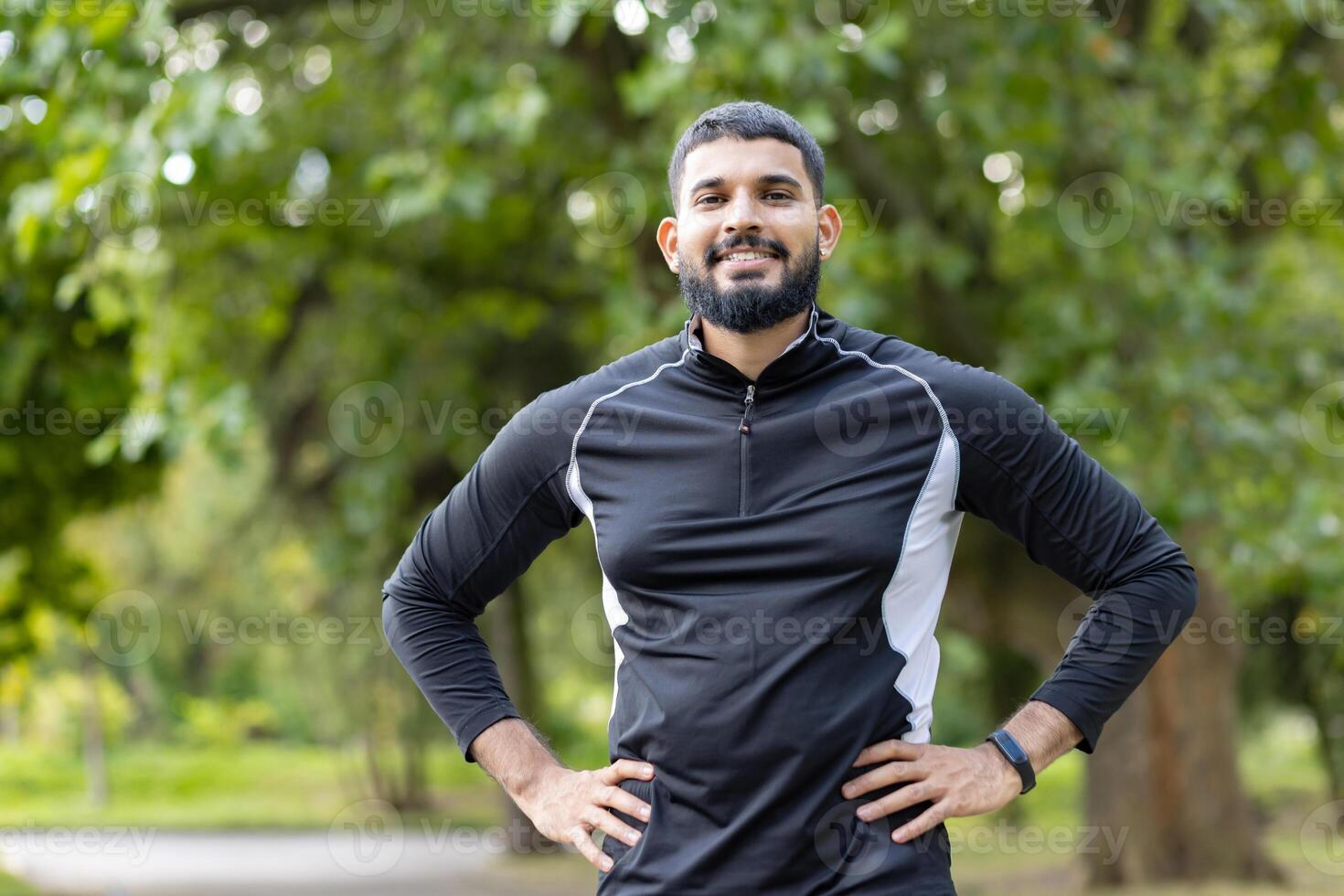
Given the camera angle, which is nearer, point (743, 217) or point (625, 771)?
point (625, 771)

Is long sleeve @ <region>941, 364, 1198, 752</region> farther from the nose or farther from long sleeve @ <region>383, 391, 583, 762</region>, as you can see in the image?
long sleeve @ <region>383, 391, 583, 762</region>

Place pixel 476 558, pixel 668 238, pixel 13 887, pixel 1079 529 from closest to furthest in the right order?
pixel 1079 529 → pixel 476 558 → pixel 668 238 → pixel 13 887

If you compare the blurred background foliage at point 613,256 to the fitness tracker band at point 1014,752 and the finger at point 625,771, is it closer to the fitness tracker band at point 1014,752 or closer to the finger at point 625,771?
the fitness tracker band at point 1014,752

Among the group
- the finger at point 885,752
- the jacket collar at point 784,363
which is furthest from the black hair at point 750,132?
the finger at point 885,752

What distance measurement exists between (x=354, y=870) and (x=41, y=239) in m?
11.1

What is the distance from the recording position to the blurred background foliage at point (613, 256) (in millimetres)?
6648

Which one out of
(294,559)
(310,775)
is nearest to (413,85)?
(294,559)

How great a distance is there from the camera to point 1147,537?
8.53ft

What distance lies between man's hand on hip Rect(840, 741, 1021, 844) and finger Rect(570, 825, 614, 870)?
44 cm

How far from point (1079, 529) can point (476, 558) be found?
109 centimetres

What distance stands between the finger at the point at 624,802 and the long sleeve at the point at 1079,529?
2.35ft

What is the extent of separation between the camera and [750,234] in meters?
2.59

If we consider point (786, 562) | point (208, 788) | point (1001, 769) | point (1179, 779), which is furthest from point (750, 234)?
point (208, 788)

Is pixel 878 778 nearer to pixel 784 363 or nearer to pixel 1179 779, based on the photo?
pixel 784 363
